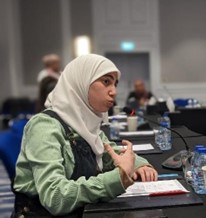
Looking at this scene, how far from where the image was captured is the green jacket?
998 millimetres

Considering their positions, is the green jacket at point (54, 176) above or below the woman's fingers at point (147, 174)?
above

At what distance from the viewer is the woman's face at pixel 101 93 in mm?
1194

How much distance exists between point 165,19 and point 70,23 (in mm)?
1734

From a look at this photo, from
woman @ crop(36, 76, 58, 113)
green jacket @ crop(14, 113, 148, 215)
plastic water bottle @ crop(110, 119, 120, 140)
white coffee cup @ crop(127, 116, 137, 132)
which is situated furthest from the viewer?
woman @ crop(36, 76, 58, 113)

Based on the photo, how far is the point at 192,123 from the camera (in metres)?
2.96

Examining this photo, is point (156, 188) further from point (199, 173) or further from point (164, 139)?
point (164, 139)

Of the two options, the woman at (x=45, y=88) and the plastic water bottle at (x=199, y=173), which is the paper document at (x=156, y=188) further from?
the woman at (x=45, y=88)

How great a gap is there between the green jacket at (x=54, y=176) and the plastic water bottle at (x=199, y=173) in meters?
0.25

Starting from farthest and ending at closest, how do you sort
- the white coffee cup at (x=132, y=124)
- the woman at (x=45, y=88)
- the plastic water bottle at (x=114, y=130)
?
the woman at (x=45, y=88), the white coffee cup at (x=132, y=124), the plastic water bottle at (x=114, y=130)

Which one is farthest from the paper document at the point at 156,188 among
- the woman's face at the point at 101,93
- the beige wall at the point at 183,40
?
the beige wall at the point at 183,40

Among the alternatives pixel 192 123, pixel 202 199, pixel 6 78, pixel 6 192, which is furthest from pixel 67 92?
pixel 6 78

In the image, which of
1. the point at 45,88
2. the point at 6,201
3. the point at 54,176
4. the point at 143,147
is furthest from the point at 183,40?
the point at 54,176

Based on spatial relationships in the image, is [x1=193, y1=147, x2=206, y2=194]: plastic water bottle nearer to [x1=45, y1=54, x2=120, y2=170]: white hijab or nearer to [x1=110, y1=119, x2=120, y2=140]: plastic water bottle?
[x1=45, y1=54, x2=120, y2=170]: white hijab

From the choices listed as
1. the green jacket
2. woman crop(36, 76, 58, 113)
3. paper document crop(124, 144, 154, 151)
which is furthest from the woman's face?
woman crop(36, 76, 58, 113)
